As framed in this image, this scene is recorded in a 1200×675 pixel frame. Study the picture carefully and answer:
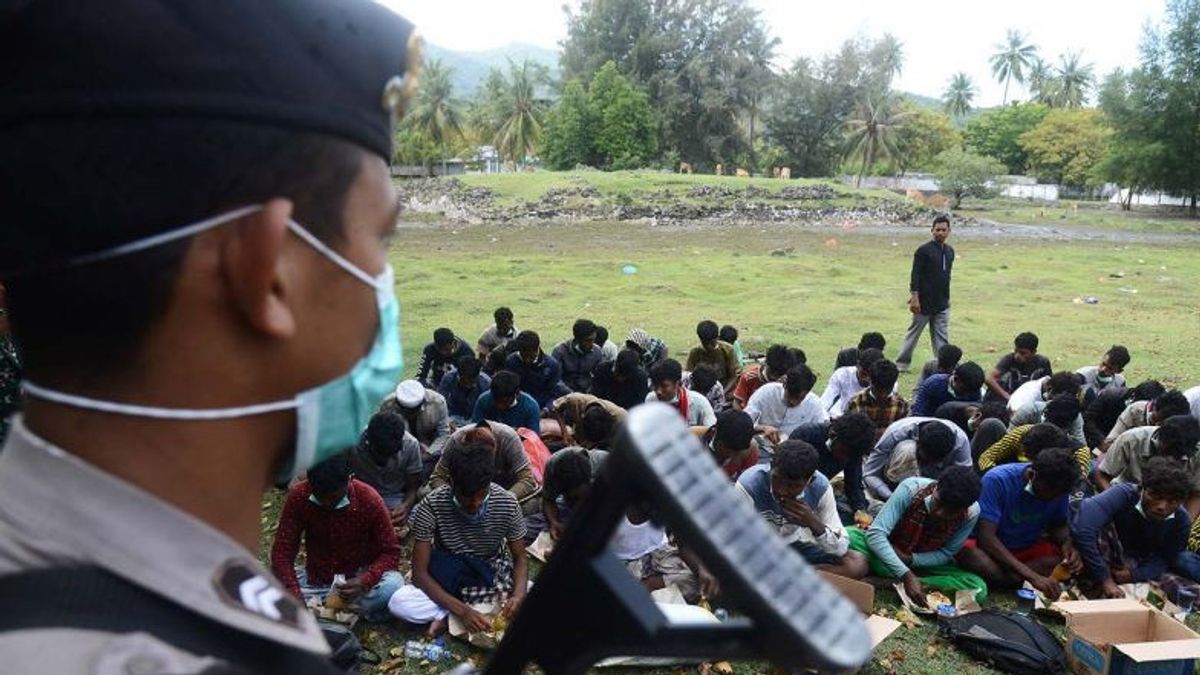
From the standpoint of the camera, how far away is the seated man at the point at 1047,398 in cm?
637

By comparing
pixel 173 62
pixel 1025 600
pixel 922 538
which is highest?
pixel 173 62

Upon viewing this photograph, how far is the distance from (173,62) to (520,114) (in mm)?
51239

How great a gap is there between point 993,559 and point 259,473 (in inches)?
207

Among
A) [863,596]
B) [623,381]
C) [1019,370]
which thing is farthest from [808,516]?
[1019,370]

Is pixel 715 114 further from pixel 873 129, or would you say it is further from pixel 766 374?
pixel 766 374

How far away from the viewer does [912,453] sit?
578 cm

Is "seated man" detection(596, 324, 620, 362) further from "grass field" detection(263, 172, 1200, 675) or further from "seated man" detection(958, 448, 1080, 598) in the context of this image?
"seated man" detection(958, 448, 1080, 598)

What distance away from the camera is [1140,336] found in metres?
11.6

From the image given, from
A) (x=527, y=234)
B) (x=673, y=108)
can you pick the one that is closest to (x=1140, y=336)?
(x=527, y=234)

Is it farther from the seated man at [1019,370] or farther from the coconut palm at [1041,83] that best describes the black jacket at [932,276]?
the coconut palm at [1041,83]

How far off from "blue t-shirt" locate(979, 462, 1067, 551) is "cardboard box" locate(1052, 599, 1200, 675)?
0.68 meters

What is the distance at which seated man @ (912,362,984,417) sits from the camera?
704cm

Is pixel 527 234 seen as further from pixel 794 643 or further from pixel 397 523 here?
pixel 794 643

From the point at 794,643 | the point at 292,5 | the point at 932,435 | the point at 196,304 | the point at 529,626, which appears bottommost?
the point at 932,435
